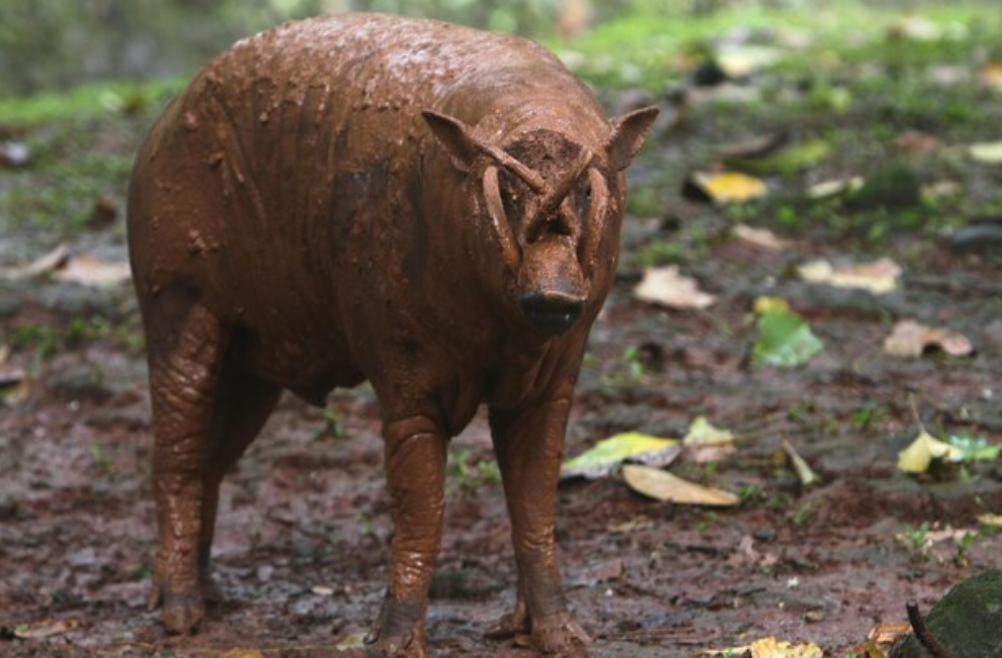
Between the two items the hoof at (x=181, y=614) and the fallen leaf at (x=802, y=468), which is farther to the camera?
the fallen leaf at (x=802, y=468)

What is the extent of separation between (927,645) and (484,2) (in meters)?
11.0

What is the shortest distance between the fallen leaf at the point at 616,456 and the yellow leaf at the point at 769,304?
4.02ft

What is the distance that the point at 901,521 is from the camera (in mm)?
4973

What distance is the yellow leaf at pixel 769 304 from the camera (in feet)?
22.1

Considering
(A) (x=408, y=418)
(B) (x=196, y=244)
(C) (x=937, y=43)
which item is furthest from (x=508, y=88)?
(C) (x=937, y=43)

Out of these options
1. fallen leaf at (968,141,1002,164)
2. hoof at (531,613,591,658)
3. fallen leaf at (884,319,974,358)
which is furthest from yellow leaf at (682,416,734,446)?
fallen leaf at (968,141,1002,164)

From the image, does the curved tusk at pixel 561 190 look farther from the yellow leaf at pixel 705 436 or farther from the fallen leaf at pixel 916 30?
the fallen leaf at pixel 916 30

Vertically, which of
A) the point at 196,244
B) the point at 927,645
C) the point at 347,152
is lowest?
the point at 927,645

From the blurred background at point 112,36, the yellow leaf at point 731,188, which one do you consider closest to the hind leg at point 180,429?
the yellow leaf at point 731,188

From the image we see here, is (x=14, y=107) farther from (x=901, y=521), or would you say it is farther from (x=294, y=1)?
(x=901, y=521)

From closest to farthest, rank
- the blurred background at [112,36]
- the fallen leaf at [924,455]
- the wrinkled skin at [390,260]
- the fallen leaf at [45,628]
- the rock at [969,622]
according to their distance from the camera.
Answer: the rock at [969,622], the wrinkled skin at [390,260], the fallen leaf at [45,628], the fallen leaf at [924,455], the blurred background at [112,36]

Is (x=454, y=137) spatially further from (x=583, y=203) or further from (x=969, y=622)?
(x=969, y=622)

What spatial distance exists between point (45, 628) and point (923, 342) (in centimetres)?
319

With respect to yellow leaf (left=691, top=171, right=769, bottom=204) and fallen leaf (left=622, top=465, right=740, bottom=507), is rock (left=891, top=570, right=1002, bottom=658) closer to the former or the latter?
fallen leaf (left=622, top=465, right=740, bottom=507)
